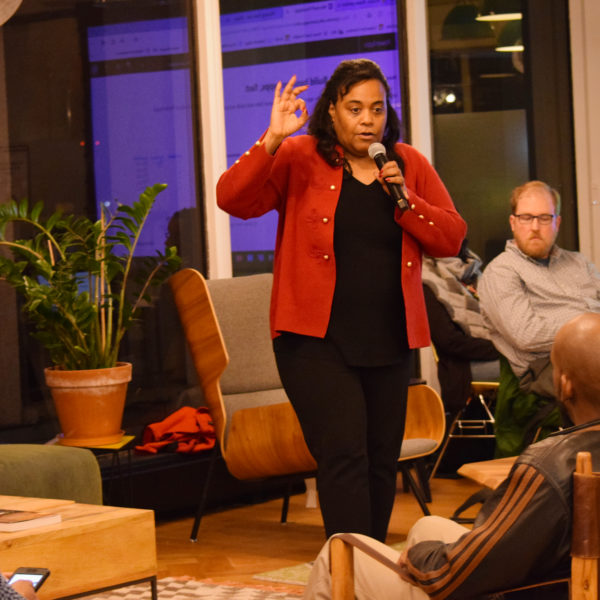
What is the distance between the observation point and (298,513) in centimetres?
490

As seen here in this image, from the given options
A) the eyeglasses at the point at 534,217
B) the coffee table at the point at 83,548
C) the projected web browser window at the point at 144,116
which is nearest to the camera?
the coffee table at the point at 83,548

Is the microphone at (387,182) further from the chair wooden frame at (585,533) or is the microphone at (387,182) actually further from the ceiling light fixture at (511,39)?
the ceiling light fixture at (511,39)

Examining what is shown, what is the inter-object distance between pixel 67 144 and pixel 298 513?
76.1 inches

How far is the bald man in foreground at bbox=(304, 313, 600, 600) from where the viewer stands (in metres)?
1.63

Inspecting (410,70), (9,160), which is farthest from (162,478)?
(410,70)

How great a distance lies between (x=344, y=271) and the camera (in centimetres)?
288

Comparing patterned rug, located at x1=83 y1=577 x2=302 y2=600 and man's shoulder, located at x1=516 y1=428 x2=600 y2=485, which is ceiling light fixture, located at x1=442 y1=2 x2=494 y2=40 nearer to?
patterned rug, located at x1=83 y1=577 x2=302 y2=600

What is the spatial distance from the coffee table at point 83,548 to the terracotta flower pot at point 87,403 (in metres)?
1.29

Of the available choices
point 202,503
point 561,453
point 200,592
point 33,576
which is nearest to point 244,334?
point 202,503

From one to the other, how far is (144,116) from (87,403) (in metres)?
1.69

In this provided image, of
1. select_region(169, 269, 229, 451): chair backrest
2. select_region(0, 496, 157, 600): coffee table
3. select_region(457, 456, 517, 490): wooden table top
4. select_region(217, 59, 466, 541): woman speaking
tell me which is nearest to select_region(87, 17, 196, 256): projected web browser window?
select_region(169, 269, 229, 451): chair backrest

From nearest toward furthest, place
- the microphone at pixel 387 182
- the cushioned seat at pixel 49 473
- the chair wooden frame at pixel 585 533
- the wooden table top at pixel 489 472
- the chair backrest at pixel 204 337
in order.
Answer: the chair wooden frame at pixel 585 533 < the wooden table top at pixel 489 472 < the microphone at pixel 387 182 < the cushioned seat at pixel 49 473 < the chair backrest at pixel 204 337

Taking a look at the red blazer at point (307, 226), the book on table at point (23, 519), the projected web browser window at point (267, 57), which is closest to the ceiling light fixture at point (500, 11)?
the projected web browser window at point (267, 57)

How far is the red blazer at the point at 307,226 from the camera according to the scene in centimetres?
284
